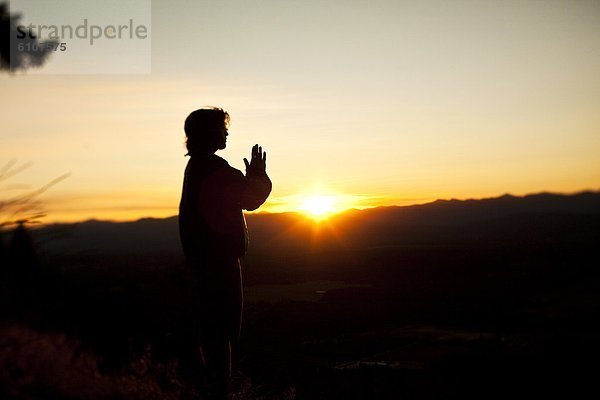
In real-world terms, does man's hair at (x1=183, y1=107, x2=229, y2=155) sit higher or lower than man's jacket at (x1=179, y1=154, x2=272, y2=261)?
higher

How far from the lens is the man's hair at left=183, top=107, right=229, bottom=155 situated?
5.31 meters

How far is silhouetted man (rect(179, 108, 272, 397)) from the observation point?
528 cm

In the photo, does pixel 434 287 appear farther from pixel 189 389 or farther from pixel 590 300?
pixel 189 389

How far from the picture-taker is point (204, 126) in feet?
17.5

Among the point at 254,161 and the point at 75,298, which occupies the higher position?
the point at 254,161

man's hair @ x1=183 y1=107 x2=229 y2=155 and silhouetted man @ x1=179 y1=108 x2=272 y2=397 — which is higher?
man's hair @ x1=183 y1=107 x2=229 y2=155

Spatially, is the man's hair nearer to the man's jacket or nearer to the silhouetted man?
the silhouetted man

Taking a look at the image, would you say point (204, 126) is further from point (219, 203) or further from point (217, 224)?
point (217, 224)

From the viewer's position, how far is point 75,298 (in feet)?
16.6

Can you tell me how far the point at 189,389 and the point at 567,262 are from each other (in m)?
9.12

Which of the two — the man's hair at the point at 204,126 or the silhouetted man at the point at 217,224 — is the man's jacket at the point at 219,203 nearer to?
the silhouetted man at the point at 217,224

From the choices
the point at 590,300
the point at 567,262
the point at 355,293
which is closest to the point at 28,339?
the point at 590,300

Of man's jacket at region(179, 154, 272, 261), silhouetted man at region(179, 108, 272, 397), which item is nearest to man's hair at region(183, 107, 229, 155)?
silhouetted man at region(179, 108, 272, 397)

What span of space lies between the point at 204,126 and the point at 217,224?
0.80 meters
